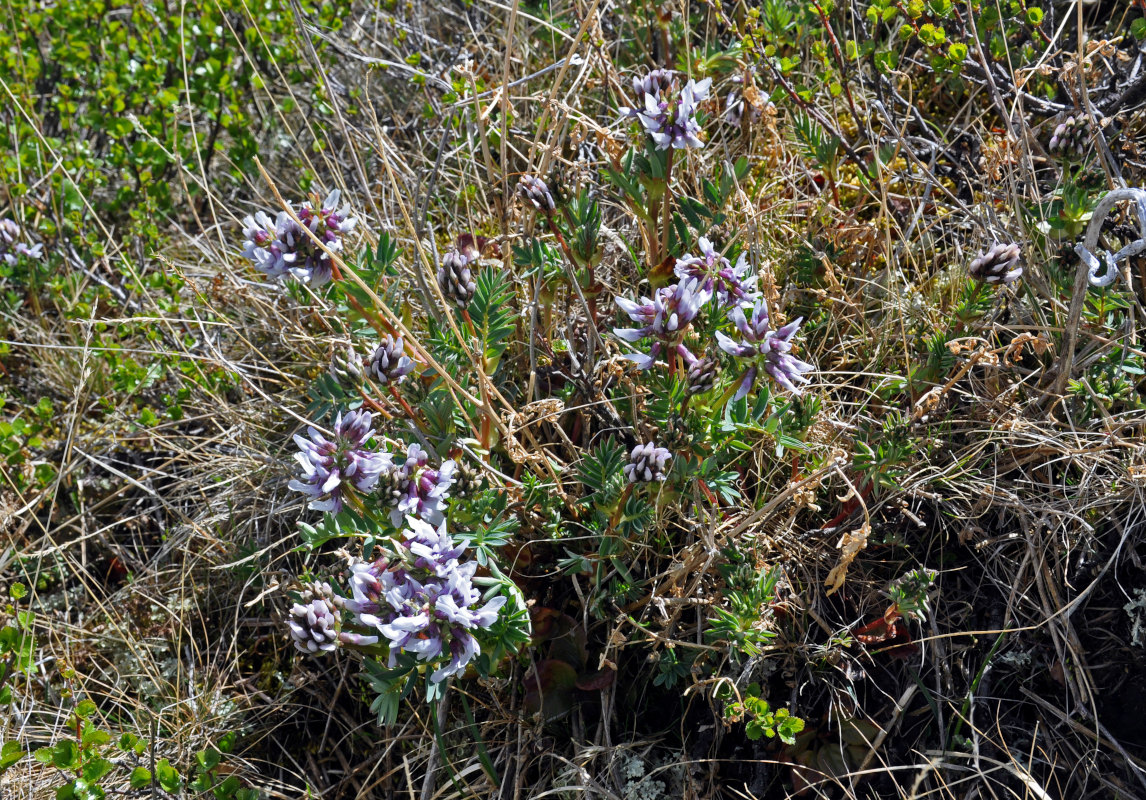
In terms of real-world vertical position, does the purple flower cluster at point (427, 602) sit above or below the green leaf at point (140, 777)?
above

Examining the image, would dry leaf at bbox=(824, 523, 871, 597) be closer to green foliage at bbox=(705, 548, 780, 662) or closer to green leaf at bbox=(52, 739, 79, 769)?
green foliage at bbox=(705, 548, 780, 662)

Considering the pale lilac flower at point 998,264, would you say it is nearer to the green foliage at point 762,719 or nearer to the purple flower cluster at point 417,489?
the green foliage at point 762,719

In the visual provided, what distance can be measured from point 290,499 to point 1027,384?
6.86 feet

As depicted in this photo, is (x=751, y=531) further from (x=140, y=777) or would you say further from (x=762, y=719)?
(x=140, y=777)

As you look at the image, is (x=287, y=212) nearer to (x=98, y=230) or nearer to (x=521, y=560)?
(x=521, y=560)

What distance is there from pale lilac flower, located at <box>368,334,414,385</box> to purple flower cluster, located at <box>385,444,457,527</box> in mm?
166

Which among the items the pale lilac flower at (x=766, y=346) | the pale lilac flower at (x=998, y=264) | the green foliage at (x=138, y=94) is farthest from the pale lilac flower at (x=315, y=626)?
the green foliage at (x=138, y=94)

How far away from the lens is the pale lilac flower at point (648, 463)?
1.83 metres

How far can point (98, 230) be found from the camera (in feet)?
12.2

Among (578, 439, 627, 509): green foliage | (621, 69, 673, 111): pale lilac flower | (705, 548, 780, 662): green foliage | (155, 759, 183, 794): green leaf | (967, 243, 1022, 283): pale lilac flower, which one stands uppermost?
(621, 69, 673, 111): pale lilac flower

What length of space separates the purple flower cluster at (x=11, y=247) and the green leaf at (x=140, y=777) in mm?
2065

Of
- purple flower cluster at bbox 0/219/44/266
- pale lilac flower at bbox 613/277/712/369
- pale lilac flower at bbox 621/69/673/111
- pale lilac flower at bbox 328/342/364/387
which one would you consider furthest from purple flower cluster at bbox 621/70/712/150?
purple flower cluster at bbox 0/219/44/266

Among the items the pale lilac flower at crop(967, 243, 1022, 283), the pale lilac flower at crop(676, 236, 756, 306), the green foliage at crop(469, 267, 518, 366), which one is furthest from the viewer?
the green foliage at crop(469, 267, 518, 366)

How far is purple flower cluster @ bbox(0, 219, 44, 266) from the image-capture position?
3400mm
